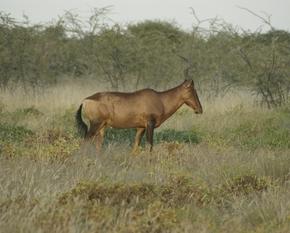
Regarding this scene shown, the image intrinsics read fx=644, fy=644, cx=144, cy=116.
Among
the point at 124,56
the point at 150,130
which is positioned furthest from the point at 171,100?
the point at 124,56

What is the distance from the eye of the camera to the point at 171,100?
38.9 feet

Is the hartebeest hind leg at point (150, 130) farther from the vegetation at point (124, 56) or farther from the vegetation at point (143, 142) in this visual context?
the vegetation at point (124, 56)

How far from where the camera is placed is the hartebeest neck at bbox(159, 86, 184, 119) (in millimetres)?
11711

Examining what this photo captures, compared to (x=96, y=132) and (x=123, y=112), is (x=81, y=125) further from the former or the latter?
(x=123, y=112)

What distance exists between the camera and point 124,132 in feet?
42.6

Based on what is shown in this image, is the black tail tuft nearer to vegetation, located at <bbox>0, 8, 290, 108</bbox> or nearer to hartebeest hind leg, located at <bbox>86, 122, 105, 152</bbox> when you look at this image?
hartebeest hind leg, located at <bbox>86, 122, 105, 152</bbox>

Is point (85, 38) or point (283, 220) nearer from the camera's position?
point (283, 220)

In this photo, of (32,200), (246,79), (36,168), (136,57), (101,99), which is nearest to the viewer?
(32,200)

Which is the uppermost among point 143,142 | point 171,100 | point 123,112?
point 171,100

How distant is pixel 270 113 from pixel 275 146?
3.98 meters

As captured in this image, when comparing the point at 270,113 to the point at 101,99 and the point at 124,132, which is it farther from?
the point at 101,99

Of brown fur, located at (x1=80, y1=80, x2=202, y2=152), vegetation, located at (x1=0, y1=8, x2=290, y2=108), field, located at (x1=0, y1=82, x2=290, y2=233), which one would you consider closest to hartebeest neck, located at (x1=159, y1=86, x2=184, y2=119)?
brown fur, located at (x1=80, y1=80, x2=202, y2=152)

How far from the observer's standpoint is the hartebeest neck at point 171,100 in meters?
11.7

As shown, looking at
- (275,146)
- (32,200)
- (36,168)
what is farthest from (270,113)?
(32,200)
